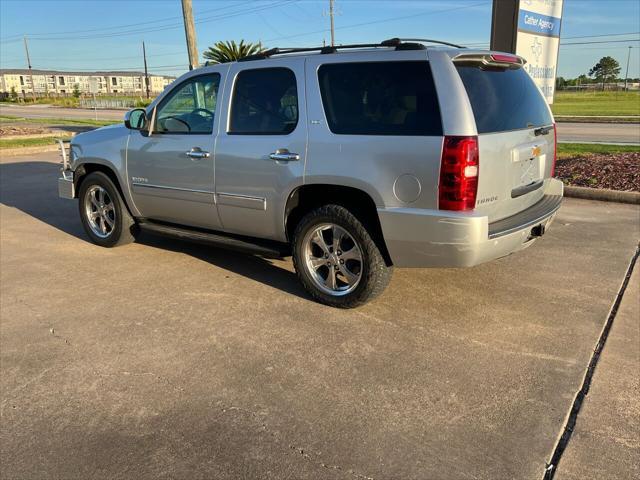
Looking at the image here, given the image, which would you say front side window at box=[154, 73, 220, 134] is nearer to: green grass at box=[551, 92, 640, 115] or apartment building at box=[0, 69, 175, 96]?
green grass at box=[551, 92, 640, 115]

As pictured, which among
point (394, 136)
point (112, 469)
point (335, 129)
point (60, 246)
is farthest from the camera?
point (60, 246)

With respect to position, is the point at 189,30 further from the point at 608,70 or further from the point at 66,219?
the point at 608,70

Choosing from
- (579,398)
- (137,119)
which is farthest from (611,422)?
(137,119)

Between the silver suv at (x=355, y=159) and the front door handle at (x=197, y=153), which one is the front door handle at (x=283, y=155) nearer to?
the silver suv at (x=355, y=159)

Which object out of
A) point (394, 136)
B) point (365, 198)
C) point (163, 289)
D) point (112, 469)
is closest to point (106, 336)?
point (163, 289)

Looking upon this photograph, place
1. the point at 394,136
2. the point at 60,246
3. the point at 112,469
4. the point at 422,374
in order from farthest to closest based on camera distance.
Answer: the point at 60,246 < the point at 394,136 < the point at 422,374 < the point at 112,469

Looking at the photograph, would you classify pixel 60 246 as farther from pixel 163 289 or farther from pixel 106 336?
pixel 106 336

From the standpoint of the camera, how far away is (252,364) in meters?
3.56

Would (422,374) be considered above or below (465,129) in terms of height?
below

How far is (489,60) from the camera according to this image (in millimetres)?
3975

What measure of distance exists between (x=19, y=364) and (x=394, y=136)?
292cm

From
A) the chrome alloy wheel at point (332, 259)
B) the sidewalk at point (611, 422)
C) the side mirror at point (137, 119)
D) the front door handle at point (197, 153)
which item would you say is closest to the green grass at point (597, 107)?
the side mirror at point (137, 119)

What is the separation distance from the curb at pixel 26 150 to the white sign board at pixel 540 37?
12999mm

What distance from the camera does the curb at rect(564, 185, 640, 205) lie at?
8.16 meters
